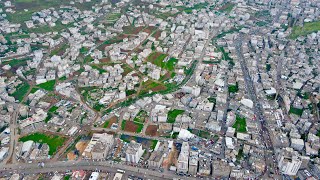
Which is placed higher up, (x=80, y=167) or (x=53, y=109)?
(x=53, y=109)

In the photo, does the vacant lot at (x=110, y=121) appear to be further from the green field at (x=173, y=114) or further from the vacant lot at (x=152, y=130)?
the green field at (x=173, y=114)

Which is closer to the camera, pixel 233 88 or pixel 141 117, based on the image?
pixel 141 117

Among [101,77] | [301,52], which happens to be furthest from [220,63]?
[101,77]

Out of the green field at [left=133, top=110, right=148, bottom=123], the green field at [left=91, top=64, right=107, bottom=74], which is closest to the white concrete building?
the green field at [left=133, top=110, right=148, bottom=123]

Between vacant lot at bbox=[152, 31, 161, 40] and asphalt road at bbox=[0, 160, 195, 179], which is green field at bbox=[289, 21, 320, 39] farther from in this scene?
asphalt road at bbox=[0, 160, 195, 179]

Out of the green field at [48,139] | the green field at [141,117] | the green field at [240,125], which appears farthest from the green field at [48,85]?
the green field at [240,125]

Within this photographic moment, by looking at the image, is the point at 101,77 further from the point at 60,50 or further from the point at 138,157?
the point at 138,157

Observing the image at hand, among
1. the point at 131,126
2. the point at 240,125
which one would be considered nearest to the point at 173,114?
the point at 131,126

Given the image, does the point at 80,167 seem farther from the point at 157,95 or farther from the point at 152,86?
the point at 152,86
